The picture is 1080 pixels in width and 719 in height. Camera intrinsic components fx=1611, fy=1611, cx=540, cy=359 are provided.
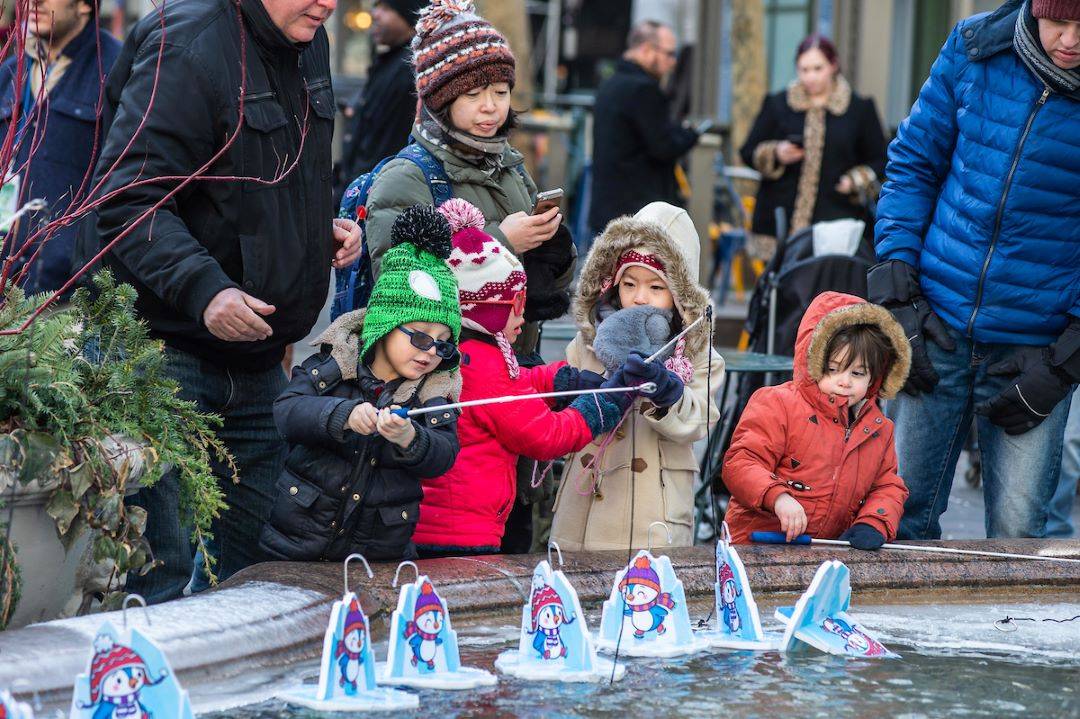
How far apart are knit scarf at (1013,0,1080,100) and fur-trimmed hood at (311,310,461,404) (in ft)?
6.46

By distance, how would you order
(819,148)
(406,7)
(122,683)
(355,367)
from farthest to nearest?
(819,148), (406,7), (355,367), (122,683)

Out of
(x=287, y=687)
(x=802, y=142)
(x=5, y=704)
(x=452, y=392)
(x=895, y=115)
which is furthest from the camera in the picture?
(x=895, y=115)

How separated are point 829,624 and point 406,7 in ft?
15.4

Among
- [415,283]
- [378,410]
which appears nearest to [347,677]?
[378,410]

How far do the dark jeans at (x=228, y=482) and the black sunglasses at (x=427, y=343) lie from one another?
1.99 ft

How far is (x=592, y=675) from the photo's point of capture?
3.40 meters

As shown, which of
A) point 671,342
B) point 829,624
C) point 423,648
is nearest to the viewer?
point 423,648

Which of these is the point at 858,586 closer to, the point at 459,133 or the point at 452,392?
the point at 452,392

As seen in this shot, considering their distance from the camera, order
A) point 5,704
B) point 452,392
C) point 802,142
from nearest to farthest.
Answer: point 5,704 → point 452,392 → point 802,142

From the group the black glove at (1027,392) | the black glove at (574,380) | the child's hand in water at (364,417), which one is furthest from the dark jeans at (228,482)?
the black glove at (1027,392)

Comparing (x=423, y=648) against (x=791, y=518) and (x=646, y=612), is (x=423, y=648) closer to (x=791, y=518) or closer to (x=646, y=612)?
(x=646, y=612)

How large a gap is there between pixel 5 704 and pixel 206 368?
1822 mm

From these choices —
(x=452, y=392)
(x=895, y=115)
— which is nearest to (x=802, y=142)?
(x=452, y=392)

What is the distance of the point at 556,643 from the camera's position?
3.43 meters
